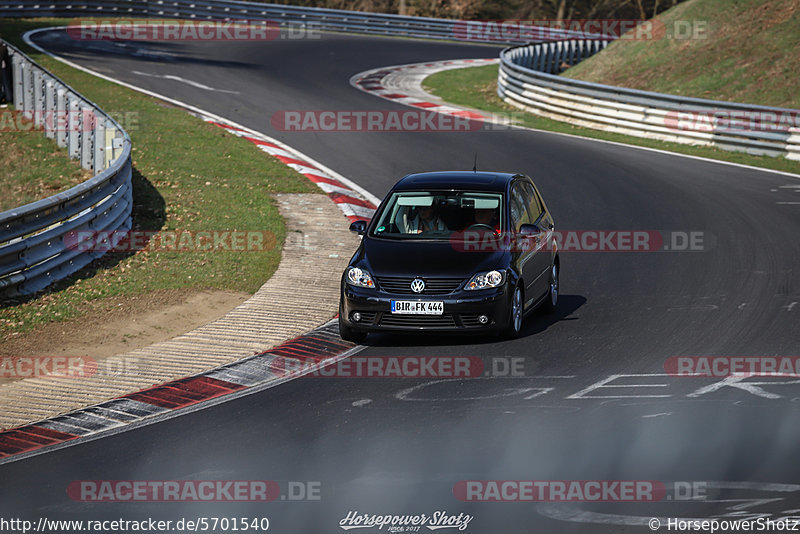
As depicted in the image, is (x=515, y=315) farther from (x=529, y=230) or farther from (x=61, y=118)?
(x=61, y=118)

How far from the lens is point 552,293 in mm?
12352

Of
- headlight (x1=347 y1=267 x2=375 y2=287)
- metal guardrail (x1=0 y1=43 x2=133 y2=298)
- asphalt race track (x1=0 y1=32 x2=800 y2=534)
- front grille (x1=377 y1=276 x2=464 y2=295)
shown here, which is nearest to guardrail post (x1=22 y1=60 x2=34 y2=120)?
metal guardrail (x1=0 y1=43 x2=133 y2=298)

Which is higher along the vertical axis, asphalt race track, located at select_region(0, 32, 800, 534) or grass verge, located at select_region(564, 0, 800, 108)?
grass verge, located at select_region(564, 0, 800, 108)

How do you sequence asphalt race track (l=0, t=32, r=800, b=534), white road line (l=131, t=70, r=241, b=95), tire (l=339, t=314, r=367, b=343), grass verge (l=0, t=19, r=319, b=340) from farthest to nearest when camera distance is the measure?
white road line (l=131, t=70, r=241, b=95) < grass verge (l=0, t=19, r=319, b=340) < tire (l=339, t=314, r=367, b=343) < asphalt race track (l=0, t=32, r=800, b=534)

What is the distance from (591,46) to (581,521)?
33766 mm

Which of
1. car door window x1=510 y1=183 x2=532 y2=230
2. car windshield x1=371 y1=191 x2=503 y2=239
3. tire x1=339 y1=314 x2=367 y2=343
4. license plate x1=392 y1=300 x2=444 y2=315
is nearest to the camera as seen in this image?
license plate x1=392 y1=300 x2=444 y2=315

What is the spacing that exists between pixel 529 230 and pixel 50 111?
12.3 meters

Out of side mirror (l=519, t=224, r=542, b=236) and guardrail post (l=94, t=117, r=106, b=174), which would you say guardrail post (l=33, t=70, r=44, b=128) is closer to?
guardrail post (l=94, t=117, r=106, b=174)

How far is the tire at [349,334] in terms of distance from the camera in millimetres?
10875

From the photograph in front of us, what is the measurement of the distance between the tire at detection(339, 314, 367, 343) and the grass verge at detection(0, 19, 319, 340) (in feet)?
8.66

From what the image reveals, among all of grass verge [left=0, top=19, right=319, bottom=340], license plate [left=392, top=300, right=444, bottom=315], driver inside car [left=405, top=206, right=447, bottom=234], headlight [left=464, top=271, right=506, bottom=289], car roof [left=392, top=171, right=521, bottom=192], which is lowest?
grass verge [left=0, top=19, right=319, bottom=340]

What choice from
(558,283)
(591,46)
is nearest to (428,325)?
(558,283)

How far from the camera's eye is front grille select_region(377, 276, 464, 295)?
34.4 ft

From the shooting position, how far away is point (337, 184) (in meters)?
19.1
